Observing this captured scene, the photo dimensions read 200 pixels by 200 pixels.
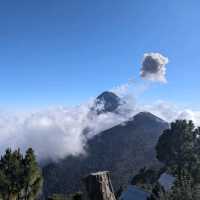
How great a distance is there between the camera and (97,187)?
7945 mm

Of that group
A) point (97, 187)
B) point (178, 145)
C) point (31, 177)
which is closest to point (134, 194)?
point (178, 145)

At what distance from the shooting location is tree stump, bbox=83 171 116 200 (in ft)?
26.0

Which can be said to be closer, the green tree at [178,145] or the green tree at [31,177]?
the green tree at [31,177]

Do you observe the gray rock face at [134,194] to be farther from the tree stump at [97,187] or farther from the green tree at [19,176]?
the tree stump at [97,187]

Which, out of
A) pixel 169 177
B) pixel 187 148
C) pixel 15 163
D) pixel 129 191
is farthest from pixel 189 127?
pixel 15 163

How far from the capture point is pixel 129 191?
4691 centimetres

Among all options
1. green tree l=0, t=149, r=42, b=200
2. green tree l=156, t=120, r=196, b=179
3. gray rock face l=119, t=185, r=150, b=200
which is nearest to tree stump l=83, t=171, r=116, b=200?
green tree l=0, t=149, r=42, b=200

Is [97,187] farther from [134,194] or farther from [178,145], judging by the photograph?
[178,145]

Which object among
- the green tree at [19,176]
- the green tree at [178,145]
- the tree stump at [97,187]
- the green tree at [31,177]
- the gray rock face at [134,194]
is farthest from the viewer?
the green tree at [178,145]

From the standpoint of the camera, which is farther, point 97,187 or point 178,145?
point 178,145

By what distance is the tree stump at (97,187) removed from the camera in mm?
7926

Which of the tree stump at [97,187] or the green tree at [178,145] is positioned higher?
the green tree at [178,145]

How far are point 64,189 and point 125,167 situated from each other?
55.6 m

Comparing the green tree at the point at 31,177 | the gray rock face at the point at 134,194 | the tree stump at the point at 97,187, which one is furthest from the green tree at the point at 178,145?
the tree stump at the point at 97,187
